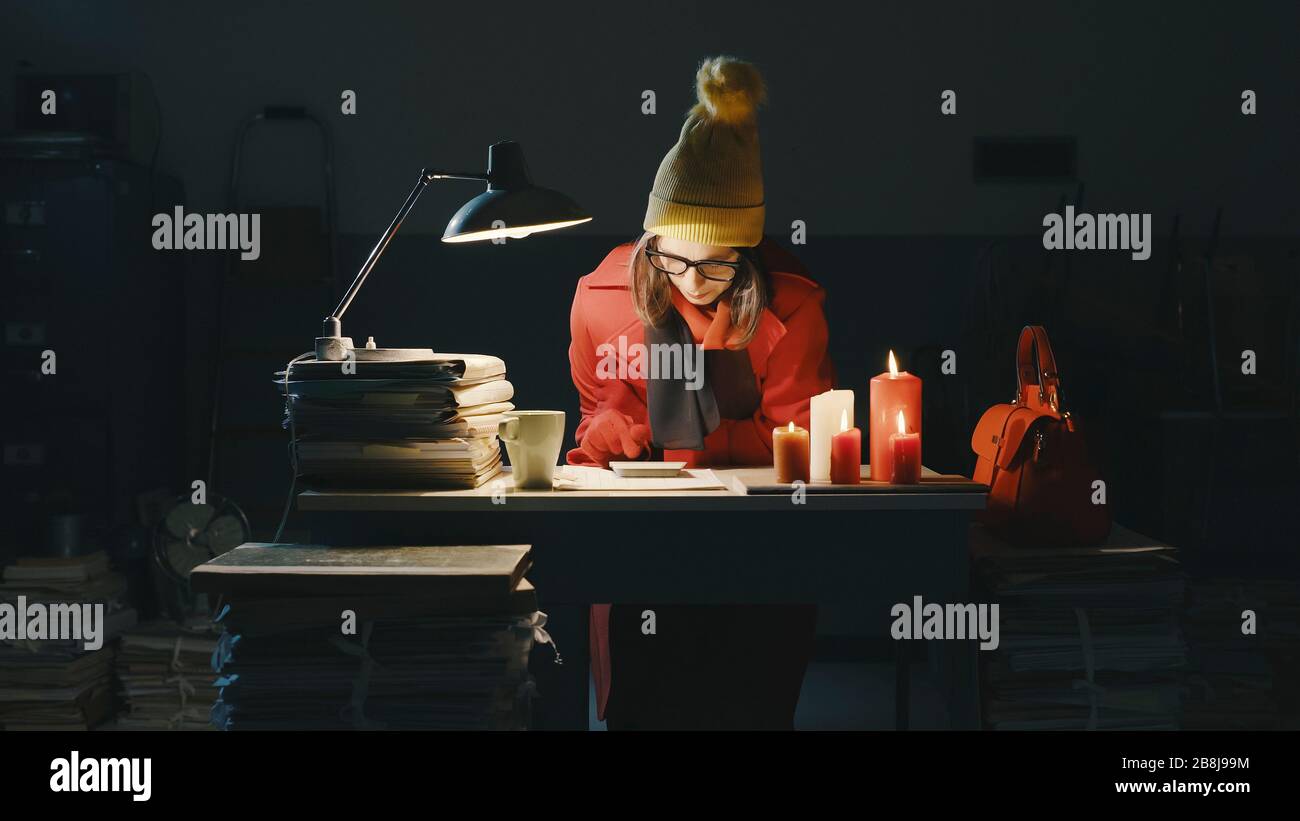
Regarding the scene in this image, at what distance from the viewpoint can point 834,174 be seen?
14.6 feet

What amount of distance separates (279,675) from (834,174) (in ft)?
10.5

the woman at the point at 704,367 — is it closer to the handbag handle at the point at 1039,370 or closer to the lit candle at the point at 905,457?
the handbag handle at the point at 1039,370

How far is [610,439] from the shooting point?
267cm

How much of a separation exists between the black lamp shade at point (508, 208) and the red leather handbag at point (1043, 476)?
967 mm

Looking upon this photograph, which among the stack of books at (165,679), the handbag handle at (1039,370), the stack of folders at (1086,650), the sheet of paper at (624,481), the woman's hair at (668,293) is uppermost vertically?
the woman's hair at (668,293)

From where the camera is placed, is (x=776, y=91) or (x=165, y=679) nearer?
(x=165, y=679)

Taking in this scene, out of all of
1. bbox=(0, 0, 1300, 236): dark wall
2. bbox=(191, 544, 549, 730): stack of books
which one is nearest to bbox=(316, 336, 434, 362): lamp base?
bbox=(191, 544, 549, 730): stack of books

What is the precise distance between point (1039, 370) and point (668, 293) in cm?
83

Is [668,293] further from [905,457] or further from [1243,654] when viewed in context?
[1243,654]

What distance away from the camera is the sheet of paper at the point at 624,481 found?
2105mm

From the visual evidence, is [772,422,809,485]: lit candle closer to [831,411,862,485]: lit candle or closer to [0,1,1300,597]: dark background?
[831,411,862,485]: lit candle

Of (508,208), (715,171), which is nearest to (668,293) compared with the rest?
(715,171)

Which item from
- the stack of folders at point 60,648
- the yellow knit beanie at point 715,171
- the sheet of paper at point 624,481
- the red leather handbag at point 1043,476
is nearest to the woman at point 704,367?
the yellow knit beanie at point 715,171

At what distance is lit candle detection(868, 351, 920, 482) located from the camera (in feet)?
6.79
